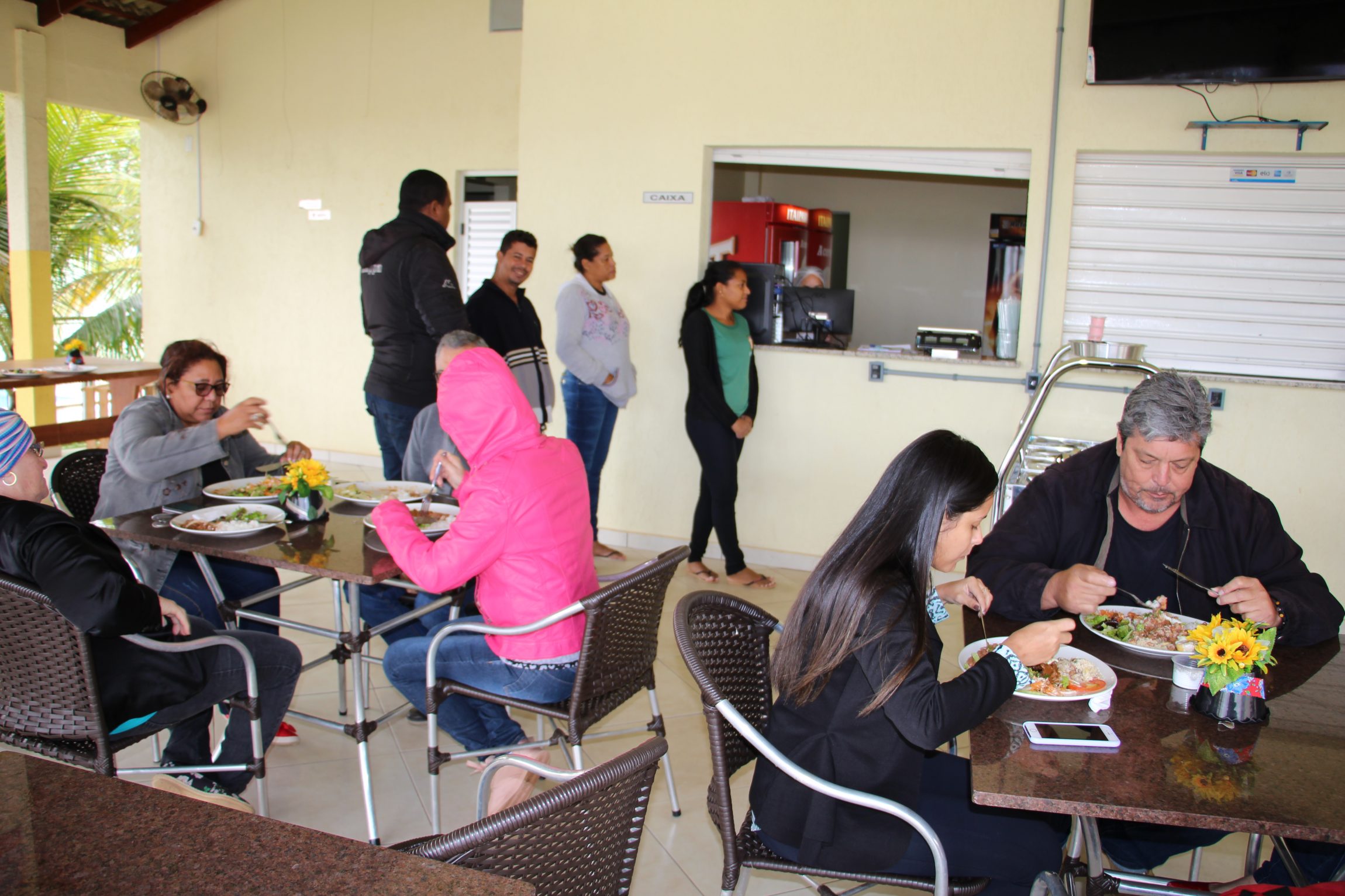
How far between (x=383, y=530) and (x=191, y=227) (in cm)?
763

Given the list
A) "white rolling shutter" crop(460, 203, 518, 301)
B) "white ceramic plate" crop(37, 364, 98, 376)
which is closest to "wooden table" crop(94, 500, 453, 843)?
"white ceramic plate" crop(37, 364, 98, 376)

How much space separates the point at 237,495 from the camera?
118 inches

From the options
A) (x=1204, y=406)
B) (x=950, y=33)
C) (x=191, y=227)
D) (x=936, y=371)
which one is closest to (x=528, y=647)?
(x=1204, y=406)

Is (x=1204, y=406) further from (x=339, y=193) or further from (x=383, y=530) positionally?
(x=339, y=193)

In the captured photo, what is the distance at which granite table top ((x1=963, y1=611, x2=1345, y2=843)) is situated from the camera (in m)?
1.40

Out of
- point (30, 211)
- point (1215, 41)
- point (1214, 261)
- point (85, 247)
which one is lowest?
point (1214, 261)

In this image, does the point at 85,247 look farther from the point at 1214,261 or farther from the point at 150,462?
the point at 1214,261

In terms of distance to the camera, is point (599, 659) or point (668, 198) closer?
point (599, 659)

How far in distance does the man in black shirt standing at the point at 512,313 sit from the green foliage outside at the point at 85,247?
5.83 m

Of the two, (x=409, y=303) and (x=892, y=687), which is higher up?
(x=409, y=303)

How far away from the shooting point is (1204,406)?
226 centimetres

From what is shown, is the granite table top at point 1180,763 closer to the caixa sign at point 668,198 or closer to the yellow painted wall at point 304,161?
the caixa sign at point 668,198

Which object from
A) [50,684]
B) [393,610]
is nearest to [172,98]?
[393,610]

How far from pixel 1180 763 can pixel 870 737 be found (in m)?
0.49
